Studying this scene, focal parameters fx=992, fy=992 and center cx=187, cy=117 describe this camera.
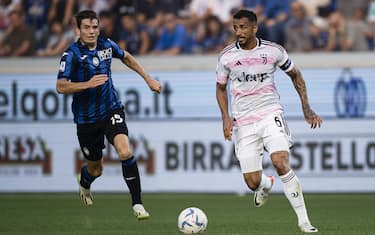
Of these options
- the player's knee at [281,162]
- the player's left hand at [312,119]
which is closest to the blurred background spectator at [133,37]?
the player's left hand at [312,119]

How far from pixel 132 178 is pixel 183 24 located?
28.5ft

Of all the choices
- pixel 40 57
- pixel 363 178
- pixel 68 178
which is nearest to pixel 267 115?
pixel 363 178

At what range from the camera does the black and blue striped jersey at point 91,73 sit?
1105 cm

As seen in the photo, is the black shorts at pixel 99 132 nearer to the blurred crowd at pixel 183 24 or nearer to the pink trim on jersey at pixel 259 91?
the pink trim on jersey at pixel 259 91

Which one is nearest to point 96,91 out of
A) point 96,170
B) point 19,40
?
point 96,170

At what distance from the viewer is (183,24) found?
63.1 ft

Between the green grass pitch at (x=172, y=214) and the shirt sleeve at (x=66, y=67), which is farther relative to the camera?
the shirt sleeve at (x=66, y=67)

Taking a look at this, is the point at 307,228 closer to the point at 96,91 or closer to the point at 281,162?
the point at 281,162

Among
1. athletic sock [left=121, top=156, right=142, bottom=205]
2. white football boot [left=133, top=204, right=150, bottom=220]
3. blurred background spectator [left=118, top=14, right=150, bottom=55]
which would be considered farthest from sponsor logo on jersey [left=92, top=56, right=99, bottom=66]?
blurred background spectator [left=118, top=14, right=150, bottom=55]

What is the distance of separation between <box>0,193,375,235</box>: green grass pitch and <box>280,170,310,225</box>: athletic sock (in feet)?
0.78

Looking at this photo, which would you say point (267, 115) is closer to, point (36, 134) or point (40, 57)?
point (36, 134)

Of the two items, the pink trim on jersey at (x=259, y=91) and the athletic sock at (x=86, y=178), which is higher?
the pink trim on jersey at (x=259, y=91)

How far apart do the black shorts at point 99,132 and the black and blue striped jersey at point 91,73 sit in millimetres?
69

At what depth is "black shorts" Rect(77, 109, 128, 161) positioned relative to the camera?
36.8 ft
